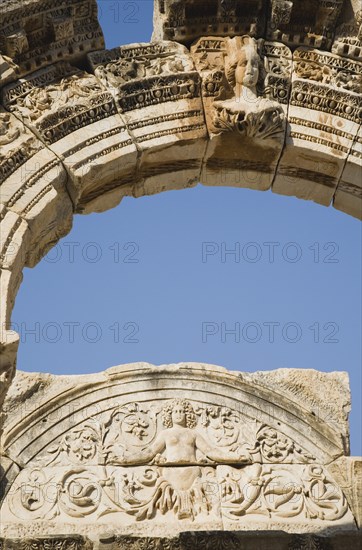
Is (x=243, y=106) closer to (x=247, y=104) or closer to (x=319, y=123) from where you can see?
(x=247, y=104)

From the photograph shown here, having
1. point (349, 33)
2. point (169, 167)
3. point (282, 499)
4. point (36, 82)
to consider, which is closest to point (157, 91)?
point (169, 167)

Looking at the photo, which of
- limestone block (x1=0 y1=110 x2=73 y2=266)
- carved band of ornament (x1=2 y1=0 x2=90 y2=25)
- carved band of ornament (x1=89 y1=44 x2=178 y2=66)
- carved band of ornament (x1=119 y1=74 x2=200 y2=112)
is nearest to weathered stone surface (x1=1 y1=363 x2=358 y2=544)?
limestone block (x1=0 y1=110 x2=73 y2=266)

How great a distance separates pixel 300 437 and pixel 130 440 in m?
1.51

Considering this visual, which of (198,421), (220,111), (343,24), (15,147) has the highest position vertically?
(343,24)

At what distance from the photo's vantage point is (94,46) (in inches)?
448

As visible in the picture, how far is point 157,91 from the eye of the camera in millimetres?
11203

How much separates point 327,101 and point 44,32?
7.68 ft

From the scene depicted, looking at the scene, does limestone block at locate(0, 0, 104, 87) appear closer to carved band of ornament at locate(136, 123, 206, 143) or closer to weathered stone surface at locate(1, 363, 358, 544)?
carved band of ornament at locate(136, 123, 206, 143)

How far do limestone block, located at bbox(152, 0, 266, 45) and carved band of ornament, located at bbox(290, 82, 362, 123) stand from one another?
680mm

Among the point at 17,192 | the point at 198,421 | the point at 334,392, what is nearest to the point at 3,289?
the point at 17,192

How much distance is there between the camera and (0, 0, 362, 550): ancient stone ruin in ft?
35.7

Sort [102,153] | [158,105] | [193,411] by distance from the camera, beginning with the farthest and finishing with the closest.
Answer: [193,411]
[158,105]
[102,153]

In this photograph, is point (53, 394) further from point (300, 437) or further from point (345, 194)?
point (345, 194)

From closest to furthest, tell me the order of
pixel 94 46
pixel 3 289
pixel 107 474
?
pixel 3 289, pixel 94 46, pixel 107 474
